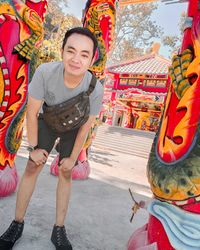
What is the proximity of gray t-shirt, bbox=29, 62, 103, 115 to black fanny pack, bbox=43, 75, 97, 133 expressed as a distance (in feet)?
0.10

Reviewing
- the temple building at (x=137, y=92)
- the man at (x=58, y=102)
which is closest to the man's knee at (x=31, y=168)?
the man at (x=58, y=102)

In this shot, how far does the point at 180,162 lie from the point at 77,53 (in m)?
0.73

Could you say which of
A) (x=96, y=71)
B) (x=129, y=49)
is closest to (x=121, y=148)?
(x=96, y=71)

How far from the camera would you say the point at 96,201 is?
2.52 m

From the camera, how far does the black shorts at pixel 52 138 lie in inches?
63.4

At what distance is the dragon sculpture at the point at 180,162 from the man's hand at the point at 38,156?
1.85ft

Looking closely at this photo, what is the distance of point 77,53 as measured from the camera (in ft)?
4.57

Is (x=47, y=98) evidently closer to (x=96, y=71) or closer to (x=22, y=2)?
(x=22, y=2)

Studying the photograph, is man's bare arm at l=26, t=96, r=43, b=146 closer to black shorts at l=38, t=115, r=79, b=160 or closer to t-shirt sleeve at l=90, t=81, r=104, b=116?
black shorts at l=38, t=115, r=79, b=160

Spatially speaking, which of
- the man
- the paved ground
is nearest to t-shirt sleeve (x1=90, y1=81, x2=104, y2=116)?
the man

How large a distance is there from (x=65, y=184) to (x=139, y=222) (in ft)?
2.75

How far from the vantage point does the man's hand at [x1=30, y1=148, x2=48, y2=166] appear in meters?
1.50

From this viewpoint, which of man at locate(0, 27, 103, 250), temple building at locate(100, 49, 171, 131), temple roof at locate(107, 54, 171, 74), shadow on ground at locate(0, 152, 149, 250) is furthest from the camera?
temple roof at locate(107, 54, 171, 74)

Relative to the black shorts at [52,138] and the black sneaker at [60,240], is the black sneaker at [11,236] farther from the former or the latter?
the black shorts at [52,138]
